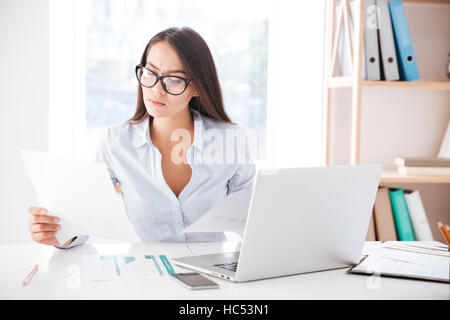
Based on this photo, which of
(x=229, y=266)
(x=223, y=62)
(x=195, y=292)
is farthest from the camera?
(x=223, y=62)

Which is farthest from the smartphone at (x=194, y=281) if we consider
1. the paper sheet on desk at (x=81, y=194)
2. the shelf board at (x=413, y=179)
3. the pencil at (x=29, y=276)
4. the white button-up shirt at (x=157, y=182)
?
the shelf board at (x=413, y=179)

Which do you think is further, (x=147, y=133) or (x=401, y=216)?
(x=401, y=216)

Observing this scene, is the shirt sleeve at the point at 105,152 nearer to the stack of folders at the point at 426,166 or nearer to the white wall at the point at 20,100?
the white wall at the point at 20,100

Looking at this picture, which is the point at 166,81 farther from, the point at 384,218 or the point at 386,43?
the point at 384,218

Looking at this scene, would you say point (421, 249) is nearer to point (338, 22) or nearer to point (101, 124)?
point (338, 22)

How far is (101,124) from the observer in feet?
8.34

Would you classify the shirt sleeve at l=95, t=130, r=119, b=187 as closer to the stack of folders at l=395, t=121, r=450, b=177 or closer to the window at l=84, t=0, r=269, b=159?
the window at l=84, t=0, r=269, b=159

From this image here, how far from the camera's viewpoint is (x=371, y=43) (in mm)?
2123

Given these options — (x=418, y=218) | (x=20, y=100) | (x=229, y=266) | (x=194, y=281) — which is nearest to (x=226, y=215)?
(x=229, y=266)

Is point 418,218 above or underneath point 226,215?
underneath

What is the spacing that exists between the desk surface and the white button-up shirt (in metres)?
0.51

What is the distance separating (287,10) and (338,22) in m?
0.34

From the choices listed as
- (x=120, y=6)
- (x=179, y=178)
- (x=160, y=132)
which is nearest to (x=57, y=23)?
(x=120, y=6)

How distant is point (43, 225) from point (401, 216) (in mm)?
1489
